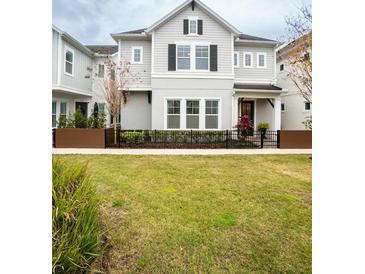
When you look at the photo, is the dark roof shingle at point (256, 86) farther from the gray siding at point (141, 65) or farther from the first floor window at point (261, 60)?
the gray siding at point (141, 65)

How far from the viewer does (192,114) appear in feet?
45.8

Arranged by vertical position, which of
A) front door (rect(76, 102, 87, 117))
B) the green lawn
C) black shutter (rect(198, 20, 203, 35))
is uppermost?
black shutter (rect(198, 20, 203, 35))

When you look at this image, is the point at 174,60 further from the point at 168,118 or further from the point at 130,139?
the point at 130,139

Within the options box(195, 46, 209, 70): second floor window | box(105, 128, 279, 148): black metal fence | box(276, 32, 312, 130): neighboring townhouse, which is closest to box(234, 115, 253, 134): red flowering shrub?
box(105, 128, 279, 148): black metal fence

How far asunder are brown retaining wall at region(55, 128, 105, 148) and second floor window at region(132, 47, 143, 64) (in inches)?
225

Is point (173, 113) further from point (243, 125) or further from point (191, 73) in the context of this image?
point (243, 125)

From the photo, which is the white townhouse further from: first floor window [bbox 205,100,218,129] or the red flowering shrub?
the red flowering shrub

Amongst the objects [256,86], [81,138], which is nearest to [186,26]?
[256,86]

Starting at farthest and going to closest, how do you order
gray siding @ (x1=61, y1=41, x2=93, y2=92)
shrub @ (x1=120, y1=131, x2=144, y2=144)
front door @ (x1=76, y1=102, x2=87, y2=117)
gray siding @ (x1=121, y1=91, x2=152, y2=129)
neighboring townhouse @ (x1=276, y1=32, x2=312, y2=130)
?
front door @ (x1=76, y1=102, x2=87, y2=117) → neighboring townhouse @ (x1=276, y1=32, x2=312, y2=130) → gray siding @ (x1=121, y1=91, x2=152, y2=129) → gray siding @ (x1=61, y1=41, x2=93, y2=92) → shrub @ (x1=120, y1=131, x2=144, y2=144)

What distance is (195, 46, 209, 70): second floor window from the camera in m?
14.0

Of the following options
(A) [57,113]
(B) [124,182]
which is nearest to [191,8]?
(A) [57,113]

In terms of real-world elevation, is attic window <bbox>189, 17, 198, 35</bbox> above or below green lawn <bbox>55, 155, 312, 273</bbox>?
above
